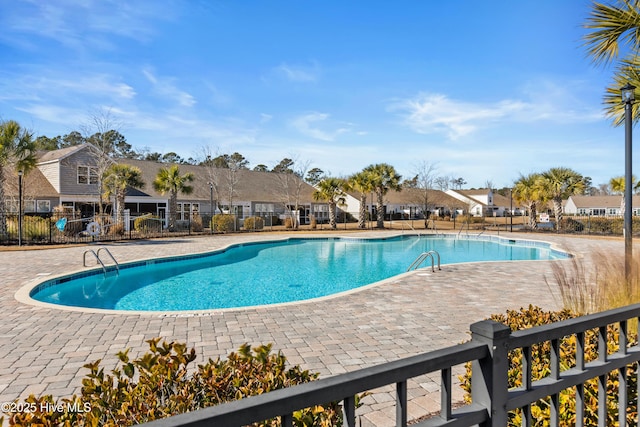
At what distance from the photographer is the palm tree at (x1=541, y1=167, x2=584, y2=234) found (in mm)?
30272

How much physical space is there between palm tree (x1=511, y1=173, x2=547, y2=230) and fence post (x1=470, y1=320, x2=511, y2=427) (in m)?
33.7

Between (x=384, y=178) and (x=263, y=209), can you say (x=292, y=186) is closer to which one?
(x=263, y=209)

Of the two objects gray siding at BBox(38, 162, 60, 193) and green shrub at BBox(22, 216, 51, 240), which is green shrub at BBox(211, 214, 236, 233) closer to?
green shrub at BBox(22, 216, 51, 240)

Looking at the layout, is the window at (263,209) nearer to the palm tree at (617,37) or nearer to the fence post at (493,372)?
the palm tree at (617,37)

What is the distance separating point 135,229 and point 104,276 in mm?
→ 13840

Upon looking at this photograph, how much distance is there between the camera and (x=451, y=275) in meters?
11.0

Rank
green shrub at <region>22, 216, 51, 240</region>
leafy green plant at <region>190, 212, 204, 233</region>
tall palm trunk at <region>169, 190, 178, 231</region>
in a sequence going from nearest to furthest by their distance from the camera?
green shrub at <region>22, 216, 51, 240</region> → tall palm trunk at <region>169, 190, 178, 231</region> → leafy green plant at <region>190, 212, 204, 233</region>

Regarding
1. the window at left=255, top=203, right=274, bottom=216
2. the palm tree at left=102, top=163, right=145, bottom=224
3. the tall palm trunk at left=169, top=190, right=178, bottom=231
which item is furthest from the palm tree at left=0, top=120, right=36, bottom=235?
the window at left=255, top=203, right=274, bottom=216

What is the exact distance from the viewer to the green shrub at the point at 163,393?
86.4 inches

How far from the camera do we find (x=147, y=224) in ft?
83.6

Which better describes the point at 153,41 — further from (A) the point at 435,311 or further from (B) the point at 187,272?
(A) the point at 435,311

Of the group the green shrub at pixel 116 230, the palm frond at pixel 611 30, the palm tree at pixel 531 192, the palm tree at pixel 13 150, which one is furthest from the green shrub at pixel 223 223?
the palm frond at pixel 611 30

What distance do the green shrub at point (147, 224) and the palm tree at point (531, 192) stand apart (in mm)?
28924

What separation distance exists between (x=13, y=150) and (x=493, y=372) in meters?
23.0
